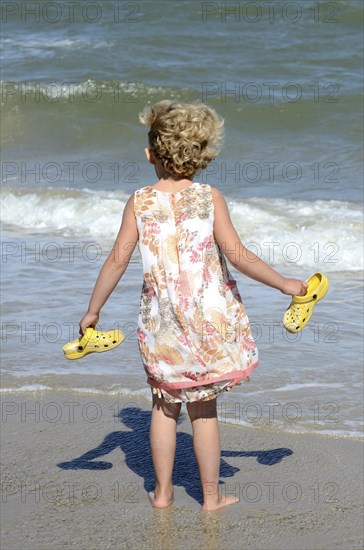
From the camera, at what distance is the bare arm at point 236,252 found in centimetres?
320

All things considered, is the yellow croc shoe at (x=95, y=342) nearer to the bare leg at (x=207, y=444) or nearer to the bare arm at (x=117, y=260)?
the bare arm at (x=117, y=260)

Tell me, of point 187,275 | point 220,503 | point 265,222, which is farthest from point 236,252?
point 265,222

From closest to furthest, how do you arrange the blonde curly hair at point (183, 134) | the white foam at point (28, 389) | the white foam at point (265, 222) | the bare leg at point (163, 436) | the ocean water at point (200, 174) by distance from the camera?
the blonde curly hair at point (183, 134), the bare leg at point (163, 436), the white foam at point (28, 389), the ocean water at point (200, 174), the white foam at point (265, 222)

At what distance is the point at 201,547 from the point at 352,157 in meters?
8.43

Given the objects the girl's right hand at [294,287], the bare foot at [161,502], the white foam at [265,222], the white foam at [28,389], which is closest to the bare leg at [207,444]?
the bare foot at [161,502]

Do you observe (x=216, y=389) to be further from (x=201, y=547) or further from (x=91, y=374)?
(x=91, y=374)

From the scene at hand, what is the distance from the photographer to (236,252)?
Result: 318cm

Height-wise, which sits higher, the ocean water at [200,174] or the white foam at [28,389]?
the white foam at [28,389]

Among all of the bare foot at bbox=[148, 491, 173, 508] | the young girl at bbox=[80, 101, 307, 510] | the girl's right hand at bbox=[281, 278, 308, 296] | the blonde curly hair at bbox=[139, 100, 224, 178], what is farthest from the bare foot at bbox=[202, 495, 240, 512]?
the blonde curly hair at bbox=[139, 100, 224, 178]

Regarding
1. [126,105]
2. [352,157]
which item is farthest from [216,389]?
[126,105]

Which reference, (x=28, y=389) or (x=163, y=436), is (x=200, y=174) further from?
(x=163, y=436)

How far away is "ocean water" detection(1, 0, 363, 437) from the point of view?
4.88 metres

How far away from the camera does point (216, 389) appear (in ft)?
10.7

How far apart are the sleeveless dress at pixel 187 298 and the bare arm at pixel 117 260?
0.09 ft
